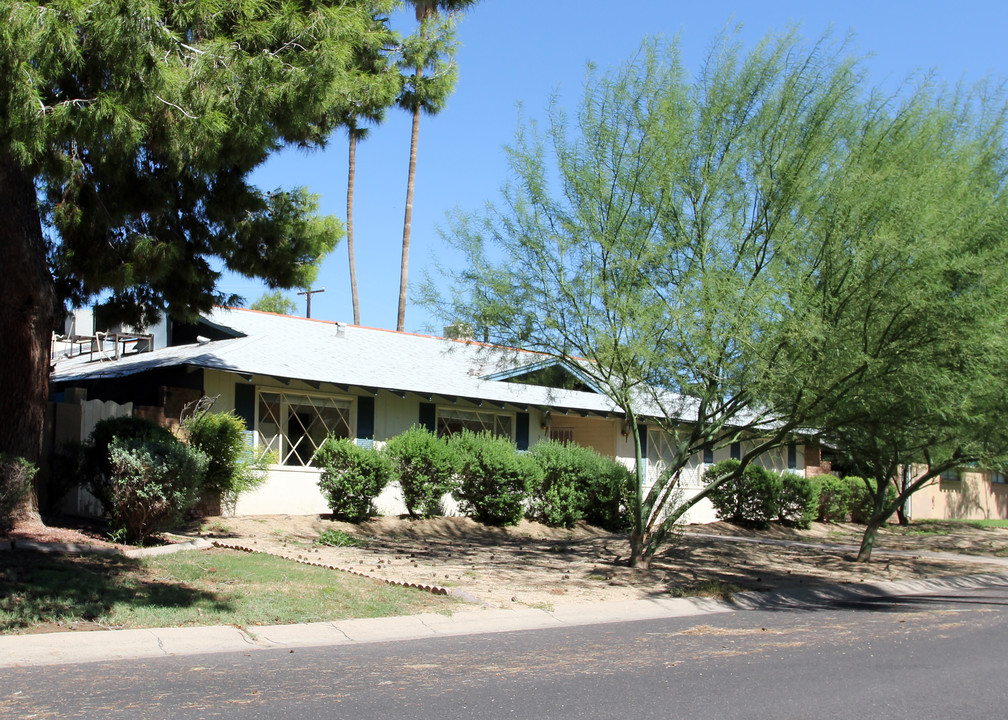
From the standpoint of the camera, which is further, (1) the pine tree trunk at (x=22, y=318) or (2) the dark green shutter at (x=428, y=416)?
(2) the dark green shutter at (x=428, y=416)

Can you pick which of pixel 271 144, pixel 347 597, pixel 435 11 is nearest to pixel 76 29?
pixel 271 144

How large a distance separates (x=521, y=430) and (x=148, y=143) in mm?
13623

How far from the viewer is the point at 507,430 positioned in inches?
893

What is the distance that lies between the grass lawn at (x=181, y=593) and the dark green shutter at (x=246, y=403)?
604 cm

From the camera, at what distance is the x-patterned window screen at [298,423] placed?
734 inches

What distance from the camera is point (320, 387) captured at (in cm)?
1920

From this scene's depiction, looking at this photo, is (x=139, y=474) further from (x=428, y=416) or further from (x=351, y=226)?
(x=351, y=226)

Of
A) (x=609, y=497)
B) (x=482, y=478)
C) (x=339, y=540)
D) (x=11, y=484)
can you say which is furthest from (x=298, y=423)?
(x=11, y=484)

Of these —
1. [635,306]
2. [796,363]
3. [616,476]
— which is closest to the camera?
[796,363]

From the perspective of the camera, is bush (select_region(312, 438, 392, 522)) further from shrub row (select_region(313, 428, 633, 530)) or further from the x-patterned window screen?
the x-patterned window screen

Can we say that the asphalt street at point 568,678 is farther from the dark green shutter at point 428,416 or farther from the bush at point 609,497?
the dark green shutter at point 428,416

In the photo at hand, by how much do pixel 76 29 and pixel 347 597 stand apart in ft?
22.4

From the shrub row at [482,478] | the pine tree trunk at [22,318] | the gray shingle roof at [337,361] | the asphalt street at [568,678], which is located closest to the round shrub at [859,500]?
the gray shingle roof at [337,361]

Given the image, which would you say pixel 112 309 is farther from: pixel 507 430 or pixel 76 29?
pixel 507 430
